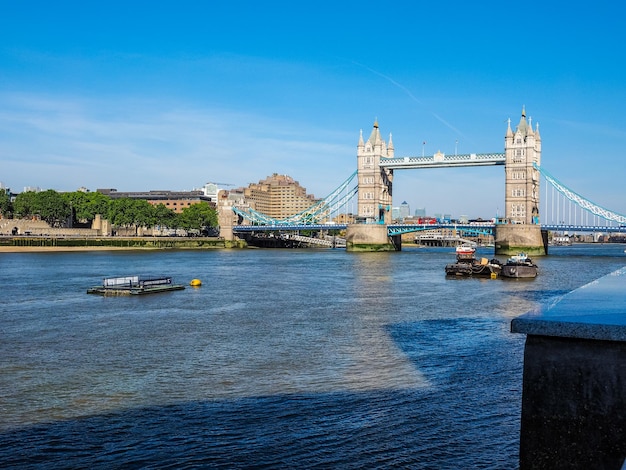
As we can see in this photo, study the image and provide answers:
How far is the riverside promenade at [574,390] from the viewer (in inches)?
258

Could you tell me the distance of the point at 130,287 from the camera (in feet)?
114

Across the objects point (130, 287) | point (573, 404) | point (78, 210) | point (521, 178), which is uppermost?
point (521, 178)

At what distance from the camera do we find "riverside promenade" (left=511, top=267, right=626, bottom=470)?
21.5ft

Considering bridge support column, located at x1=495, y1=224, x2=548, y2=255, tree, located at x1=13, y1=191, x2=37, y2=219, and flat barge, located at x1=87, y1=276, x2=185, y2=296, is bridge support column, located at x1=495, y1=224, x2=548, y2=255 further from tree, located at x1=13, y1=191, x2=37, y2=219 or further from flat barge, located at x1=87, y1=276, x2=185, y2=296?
tree, located at x1=13, y1=191, x2=37, y2=219

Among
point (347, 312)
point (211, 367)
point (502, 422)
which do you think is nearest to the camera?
point (502, 422)

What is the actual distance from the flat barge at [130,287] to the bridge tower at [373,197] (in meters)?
66.7

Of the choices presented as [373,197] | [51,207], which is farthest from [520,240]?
[51,207]

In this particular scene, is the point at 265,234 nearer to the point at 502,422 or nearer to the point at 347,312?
the point at 347,312

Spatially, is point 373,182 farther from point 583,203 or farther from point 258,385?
point 258,385

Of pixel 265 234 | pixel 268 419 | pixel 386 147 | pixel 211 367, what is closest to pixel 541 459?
pixel 268 419

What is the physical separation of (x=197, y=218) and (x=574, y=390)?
127 m

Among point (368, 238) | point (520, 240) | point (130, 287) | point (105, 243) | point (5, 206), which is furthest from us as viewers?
point (5, 206)

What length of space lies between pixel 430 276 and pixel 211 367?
1412 inches

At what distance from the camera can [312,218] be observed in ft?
406
